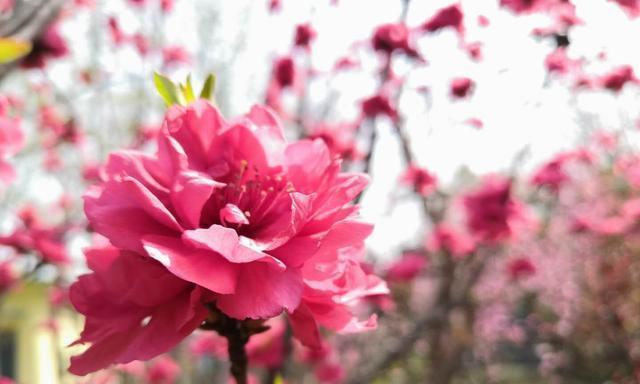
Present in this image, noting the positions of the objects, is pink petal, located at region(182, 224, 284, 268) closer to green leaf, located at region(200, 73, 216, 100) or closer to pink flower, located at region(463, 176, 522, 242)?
green leaf, located at region(200, 73, 216, 100)

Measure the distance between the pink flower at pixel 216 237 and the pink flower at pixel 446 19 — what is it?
1.92m

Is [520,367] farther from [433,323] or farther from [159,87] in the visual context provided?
[159,87]

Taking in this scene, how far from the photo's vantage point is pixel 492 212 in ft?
9.21

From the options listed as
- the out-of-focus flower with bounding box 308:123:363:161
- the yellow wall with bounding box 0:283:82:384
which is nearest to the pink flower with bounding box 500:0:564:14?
the out-of-focus flower with bounding box 308:123:363:161

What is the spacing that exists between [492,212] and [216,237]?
7.98ft

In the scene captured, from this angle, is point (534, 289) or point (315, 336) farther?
point (534, 289)

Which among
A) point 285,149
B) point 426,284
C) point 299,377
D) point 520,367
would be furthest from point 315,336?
point 520,367

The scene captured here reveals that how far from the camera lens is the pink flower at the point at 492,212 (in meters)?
2.77

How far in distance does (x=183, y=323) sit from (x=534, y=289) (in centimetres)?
930

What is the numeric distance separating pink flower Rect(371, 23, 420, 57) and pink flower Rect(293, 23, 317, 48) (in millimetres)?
581

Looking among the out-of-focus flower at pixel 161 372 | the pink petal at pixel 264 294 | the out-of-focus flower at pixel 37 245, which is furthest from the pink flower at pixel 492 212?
the pink petal at pixel 264 294

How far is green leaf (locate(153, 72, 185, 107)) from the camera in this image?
734 mm

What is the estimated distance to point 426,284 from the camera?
9.19 metres

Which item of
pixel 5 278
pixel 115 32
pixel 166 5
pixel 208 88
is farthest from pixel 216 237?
pixel 115 32
